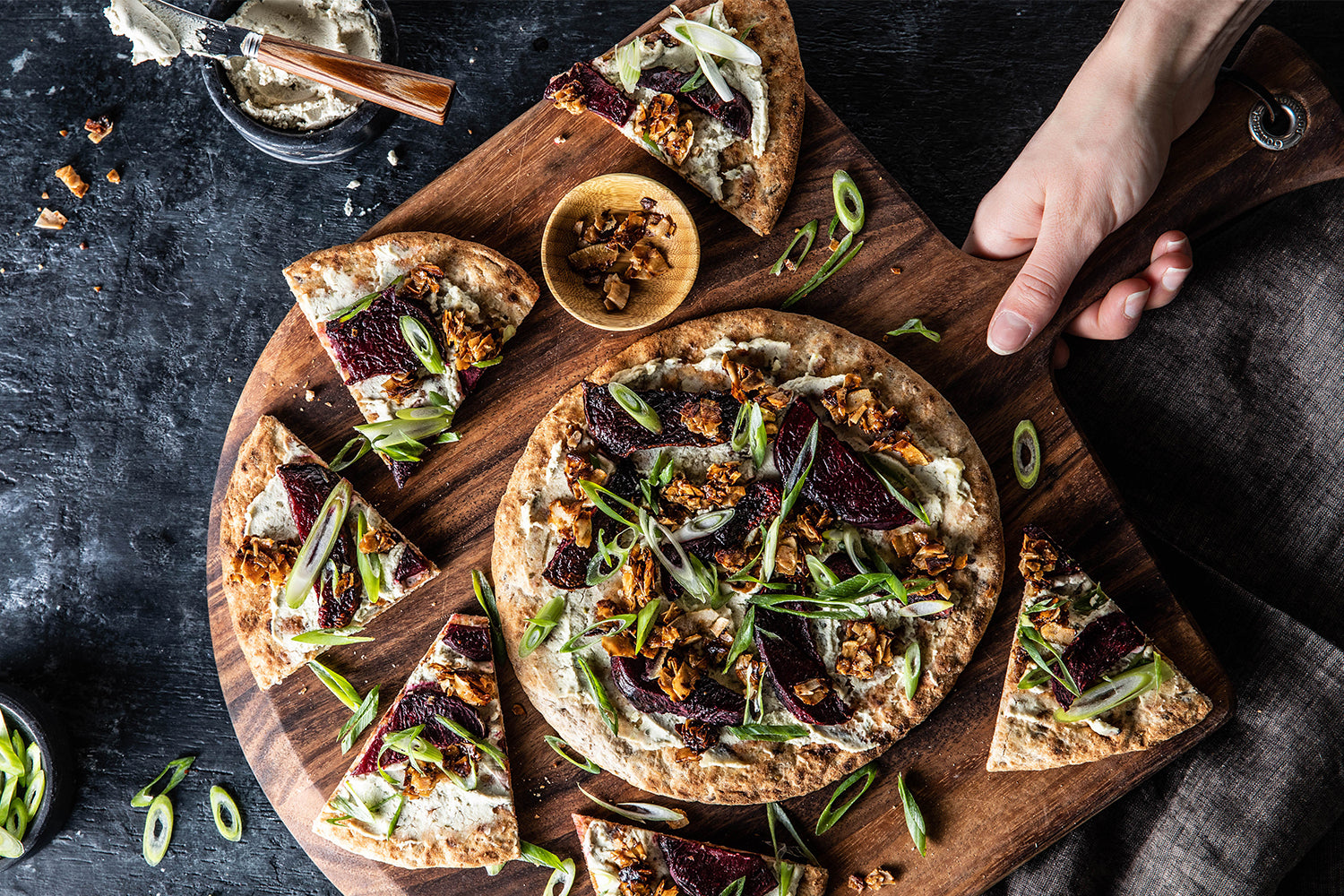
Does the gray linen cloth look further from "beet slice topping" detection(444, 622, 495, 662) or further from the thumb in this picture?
"beet slice topping" detection(444, 622, 495, 662)

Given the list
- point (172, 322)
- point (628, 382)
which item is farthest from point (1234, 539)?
point (172, 322)

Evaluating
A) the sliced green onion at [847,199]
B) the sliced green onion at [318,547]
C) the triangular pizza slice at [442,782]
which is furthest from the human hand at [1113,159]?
the sliced green onion at [318,547]

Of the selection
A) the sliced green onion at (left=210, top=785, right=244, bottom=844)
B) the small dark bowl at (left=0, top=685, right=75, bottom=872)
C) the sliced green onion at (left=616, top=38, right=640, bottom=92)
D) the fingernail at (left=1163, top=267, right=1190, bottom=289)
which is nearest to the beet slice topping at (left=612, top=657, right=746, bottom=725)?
the sliced green onion at (left=210, top=785, right=244, bottom=844)

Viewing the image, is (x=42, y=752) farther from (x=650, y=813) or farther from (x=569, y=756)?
(x=650, y=813)

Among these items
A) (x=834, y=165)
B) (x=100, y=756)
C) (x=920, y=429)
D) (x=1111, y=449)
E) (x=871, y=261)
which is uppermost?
(x=834, y=165)

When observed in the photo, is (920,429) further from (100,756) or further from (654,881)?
(100,756)

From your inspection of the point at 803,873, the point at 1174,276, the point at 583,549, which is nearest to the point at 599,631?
the point at 583,549
